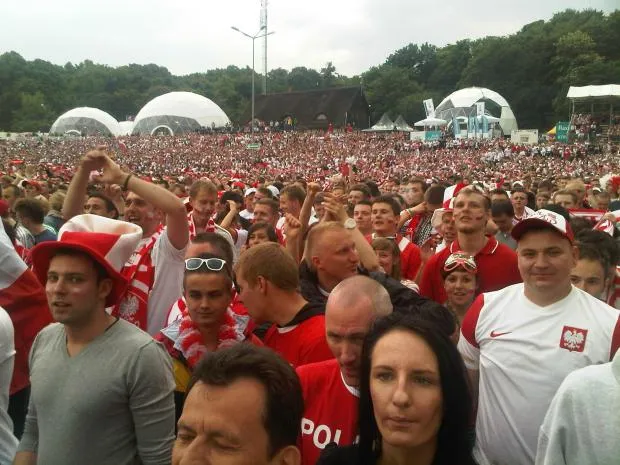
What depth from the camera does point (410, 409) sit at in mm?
1908

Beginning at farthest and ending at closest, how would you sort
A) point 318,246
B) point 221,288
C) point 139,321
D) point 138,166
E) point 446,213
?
point 138,166 → point 446,213 → point 139,321 → point 318,246 → point 221,288

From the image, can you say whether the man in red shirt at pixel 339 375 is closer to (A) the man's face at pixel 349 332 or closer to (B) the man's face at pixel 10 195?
(A) the man's face at pixel 349 332

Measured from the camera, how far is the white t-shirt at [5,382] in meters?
2.75

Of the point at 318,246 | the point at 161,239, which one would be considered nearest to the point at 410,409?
the point at 318,246

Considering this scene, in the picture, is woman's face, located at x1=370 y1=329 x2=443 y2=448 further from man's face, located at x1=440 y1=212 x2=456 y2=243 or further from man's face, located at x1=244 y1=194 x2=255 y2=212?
man's face, located at x1=244 y1=194 x2=255 y2=212

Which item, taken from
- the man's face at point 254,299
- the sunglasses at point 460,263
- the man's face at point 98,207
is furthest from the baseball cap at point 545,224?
the man's face at point 98,207

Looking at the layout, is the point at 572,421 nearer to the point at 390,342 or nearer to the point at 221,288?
the point at 390,342

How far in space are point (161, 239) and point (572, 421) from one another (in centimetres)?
287

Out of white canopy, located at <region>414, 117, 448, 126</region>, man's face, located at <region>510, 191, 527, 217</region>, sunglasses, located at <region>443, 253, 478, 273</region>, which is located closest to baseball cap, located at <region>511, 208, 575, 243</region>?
sunglasses, located at <region>443, 253, 478, 273</region>

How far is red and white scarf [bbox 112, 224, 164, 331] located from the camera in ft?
12.8

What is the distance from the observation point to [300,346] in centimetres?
298

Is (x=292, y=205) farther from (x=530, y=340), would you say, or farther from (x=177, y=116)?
(x=177, y=116)

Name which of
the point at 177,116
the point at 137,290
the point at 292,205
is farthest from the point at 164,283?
the point at 177,116

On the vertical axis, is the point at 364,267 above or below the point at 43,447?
above
